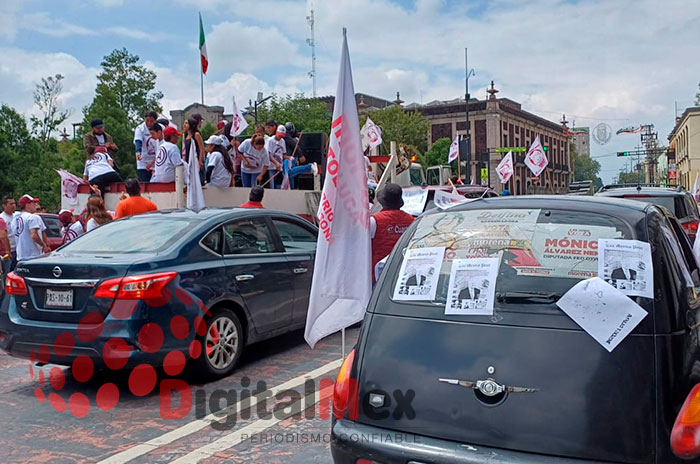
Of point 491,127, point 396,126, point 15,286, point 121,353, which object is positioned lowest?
point 121,353

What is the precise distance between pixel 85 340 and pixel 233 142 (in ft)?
26.5

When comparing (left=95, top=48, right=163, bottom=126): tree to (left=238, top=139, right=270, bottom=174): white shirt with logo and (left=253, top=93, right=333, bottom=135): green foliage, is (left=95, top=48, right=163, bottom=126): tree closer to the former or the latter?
(left=253, top=93, right=333, bottom=135): green foliage

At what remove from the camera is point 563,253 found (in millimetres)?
3090

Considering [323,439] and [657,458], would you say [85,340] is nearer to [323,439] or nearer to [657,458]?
[323,439]

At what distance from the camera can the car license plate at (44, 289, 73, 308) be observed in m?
5.54

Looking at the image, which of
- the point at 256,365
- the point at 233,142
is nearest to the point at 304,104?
the point at 233,142

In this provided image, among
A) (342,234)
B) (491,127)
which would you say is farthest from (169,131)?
(491,127)

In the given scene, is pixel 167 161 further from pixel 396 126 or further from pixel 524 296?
pixel 396 126

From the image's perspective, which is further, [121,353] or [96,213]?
[96,213]

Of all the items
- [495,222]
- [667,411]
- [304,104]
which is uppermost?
[304,104]

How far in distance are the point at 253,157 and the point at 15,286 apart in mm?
7163

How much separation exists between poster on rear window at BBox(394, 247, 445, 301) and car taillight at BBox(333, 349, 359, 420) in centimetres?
41

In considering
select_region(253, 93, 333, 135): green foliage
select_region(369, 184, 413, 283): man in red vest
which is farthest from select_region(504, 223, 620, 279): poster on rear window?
select_region(253, 93, 333, 135): green foliage

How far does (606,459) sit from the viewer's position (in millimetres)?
2609
